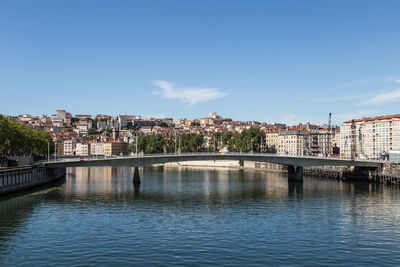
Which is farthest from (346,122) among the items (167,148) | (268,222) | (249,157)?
(268,222)

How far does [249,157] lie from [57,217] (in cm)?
4727

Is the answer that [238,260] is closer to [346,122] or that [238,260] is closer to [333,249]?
[333,249]

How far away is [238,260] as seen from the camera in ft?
81.9

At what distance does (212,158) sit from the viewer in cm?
8000

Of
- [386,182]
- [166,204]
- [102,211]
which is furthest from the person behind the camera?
[386,182]

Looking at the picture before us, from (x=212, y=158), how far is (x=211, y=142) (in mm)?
98413

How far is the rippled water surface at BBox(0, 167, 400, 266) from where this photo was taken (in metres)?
25.5

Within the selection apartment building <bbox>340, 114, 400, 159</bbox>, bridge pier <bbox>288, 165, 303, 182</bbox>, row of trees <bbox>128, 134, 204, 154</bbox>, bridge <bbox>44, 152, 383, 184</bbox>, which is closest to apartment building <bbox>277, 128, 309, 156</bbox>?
apartment building <bbox>340, 114, 400, 159</bbox>

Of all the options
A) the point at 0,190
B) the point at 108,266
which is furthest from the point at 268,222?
the point at 0,190

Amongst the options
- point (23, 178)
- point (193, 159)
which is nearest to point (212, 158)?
point (193, 159)

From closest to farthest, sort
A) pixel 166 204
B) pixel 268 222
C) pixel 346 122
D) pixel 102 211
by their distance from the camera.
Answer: pixel 268 222 → pixel 102 211 → pixel 166 204 → pixel 346 122

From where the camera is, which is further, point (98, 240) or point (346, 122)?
point (346, 122)

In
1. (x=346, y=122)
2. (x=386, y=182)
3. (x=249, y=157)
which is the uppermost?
(x=346, y=122)

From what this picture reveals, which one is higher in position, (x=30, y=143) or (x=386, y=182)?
(x=30, y=143)
